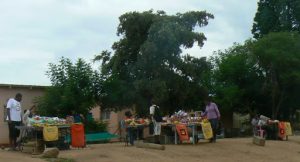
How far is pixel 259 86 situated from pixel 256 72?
1.27 m

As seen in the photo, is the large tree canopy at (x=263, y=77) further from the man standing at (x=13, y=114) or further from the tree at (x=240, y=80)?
the man standing at (x=13, y=114)

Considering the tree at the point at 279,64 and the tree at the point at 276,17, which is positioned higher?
the tree at the point at 276,17

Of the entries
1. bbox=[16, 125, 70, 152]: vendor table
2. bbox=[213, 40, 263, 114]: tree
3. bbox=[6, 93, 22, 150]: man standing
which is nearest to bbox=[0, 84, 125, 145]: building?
bbox=[16, 125, 70, 152]: vendor table

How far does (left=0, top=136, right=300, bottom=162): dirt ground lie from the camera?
14500 mm

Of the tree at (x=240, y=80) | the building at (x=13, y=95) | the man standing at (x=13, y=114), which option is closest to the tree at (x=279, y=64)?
the tree at (x=240, y=80)

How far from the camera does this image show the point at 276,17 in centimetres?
4816

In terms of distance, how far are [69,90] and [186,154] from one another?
12.0 metres

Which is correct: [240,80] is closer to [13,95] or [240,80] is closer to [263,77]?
[263,77]

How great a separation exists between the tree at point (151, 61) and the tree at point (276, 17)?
16761 mm

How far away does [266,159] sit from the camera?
1664cm

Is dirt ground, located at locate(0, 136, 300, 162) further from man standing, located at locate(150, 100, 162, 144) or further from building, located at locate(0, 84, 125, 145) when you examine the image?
building, located at locate(0, 84, 125, 145)

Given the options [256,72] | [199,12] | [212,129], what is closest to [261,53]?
[256,72]

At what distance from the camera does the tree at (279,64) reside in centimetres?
3800

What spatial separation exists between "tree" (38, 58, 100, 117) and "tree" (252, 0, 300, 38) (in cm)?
2356
